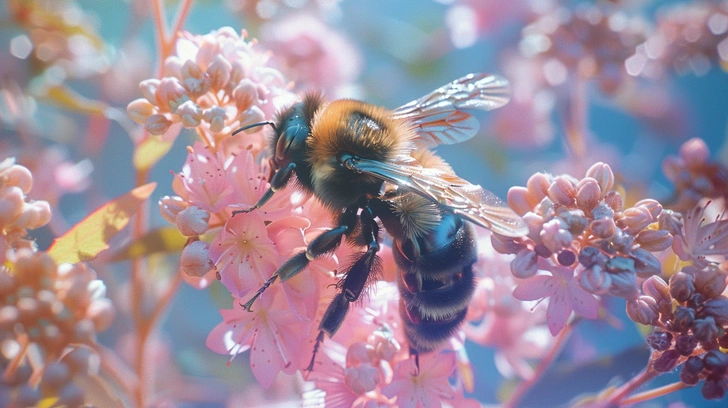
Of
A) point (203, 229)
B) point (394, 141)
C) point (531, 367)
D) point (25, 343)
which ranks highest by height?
point (394, 141)

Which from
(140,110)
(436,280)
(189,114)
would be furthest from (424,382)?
(140,110)

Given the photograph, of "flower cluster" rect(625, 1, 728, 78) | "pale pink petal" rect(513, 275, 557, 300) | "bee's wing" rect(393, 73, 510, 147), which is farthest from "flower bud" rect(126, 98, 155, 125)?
"flower cluster" rect(625, 1, 728, 78)

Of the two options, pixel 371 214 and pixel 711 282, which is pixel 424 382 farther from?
pixel 711 282

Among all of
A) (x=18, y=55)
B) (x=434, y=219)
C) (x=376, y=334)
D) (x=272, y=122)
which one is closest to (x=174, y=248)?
(x=272, y=122)

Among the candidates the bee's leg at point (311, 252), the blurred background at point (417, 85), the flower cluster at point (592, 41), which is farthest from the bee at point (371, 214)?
the flower cluster at point (592, 41)

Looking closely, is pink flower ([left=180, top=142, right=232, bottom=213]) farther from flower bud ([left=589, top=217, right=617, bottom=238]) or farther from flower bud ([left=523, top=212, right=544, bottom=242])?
flower bud ([left=589, top=217, right=617, bottom=238])

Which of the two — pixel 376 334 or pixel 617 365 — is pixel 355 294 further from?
pixel 617 365

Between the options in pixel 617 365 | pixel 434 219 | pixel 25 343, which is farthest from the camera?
pixel 617 365
